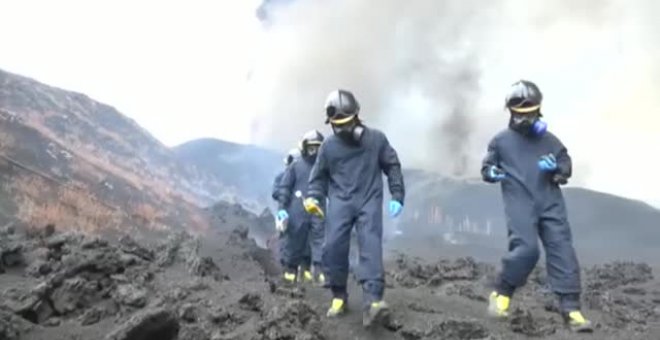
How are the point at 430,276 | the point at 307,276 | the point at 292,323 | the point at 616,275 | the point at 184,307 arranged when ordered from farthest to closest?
the point at 616,275 < the point at 430,276 < the point at 307,276 < the point at 184,307 < the point at 292,323

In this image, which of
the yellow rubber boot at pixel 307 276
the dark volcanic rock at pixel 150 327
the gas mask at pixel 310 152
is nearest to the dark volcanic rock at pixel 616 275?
the yellow rubber boot at pixel 307 276

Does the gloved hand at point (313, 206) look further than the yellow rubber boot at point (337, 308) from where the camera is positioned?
Yes

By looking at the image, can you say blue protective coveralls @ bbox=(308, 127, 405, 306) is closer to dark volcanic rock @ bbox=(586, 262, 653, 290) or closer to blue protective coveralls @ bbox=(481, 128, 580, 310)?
blue protective coveralls @ bbox=(481, 128, 580, 310)

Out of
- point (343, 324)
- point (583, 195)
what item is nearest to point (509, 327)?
point (343, 324)

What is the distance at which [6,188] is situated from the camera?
1622cm

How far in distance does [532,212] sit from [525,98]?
1054 millimetres

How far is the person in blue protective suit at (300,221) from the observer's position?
11.5 m

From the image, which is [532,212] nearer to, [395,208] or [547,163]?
[547,163]

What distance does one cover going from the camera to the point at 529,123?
715 centimetres

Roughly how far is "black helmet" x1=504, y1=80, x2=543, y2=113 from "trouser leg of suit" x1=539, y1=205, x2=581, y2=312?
37.4 inches

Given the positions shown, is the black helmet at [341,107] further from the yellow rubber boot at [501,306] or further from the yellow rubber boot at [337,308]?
the yellow rubber boot at [501,306]

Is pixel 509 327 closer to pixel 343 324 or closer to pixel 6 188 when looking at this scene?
pixel 343 324

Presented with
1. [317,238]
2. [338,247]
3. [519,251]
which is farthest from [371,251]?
[317,238]

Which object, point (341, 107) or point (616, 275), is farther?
point (616, 275)
